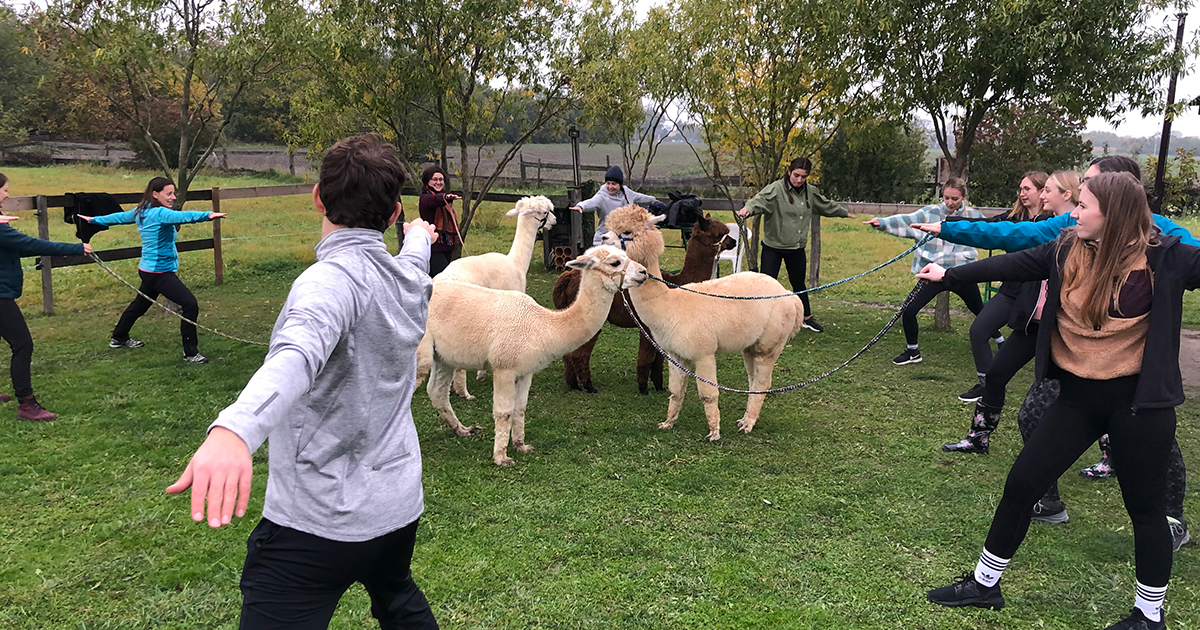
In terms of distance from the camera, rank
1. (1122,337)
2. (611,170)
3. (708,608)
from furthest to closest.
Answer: (611,170) < (708,608) < (1122,337)

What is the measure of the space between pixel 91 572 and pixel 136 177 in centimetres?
Answer: 2892

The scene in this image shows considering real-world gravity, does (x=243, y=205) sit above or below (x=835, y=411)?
above

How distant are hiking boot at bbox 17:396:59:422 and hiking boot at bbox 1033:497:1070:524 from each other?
Answer: 7.19 metres

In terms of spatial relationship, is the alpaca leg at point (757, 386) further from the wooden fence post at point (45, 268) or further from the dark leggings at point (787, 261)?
the wooden fence post at point (45, 268)

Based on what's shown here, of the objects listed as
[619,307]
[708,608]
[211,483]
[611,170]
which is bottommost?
[708,608]

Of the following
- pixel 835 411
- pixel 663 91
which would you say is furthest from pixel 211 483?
pixel 663 91

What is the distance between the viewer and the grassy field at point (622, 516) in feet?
11.8

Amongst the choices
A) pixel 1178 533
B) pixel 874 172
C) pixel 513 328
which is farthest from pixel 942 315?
pixel 874 172

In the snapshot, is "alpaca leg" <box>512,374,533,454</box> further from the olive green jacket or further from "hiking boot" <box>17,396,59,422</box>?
the olive green jacket

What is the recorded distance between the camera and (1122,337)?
3.18m

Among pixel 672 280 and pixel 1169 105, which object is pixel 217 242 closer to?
pixel 672 280

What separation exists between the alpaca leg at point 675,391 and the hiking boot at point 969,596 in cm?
292

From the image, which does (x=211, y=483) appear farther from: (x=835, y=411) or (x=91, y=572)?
(x=835, y=411)

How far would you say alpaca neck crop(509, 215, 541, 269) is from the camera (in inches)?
310
